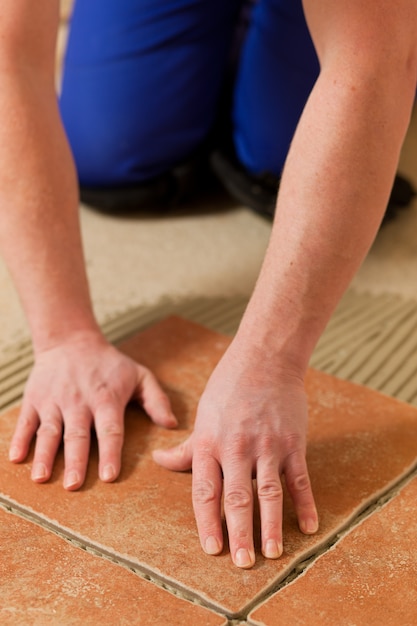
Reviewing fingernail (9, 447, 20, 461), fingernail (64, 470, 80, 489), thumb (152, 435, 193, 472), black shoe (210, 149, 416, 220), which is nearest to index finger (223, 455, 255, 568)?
thumb (152, 435, 193, 472)

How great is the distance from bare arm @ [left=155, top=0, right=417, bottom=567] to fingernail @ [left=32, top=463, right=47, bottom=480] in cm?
19

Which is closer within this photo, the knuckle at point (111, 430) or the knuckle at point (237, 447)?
the knuckle at point (237, 447)

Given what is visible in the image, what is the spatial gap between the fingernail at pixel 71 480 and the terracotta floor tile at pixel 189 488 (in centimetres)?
1

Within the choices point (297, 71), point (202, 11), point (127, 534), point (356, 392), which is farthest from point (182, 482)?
point (202, 11)

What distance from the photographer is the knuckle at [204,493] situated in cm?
105

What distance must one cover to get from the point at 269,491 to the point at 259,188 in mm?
1169

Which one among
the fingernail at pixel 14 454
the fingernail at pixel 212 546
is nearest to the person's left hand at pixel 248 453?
the fingernail at pixel 212 546

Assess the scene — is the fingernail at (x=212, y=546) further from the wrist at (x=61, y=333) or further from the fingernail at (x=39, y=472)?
the wrist at (x=61, y=333)

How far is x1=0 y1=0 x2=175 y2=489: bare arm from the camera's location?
4.08 ft

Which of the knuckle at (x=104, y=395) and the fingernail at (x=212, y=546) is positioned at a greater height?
the fingernail at (x=212, y=546)

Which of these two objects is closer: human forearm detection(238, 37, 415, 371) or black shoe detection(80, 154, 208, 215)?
human forearm detection(238, 37, 415, 371)

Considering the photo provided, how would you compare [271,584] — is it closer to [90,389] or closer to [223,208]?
[90,389]

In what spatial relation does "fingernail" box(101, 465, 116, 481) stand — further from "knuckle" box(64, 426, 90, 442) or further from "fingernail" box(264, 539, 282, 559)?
"fingernail" box(264, 539, 282, 559)

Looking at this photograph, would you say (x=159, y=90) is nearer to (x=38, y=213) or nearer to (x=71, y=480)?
(x=38, y=213)
